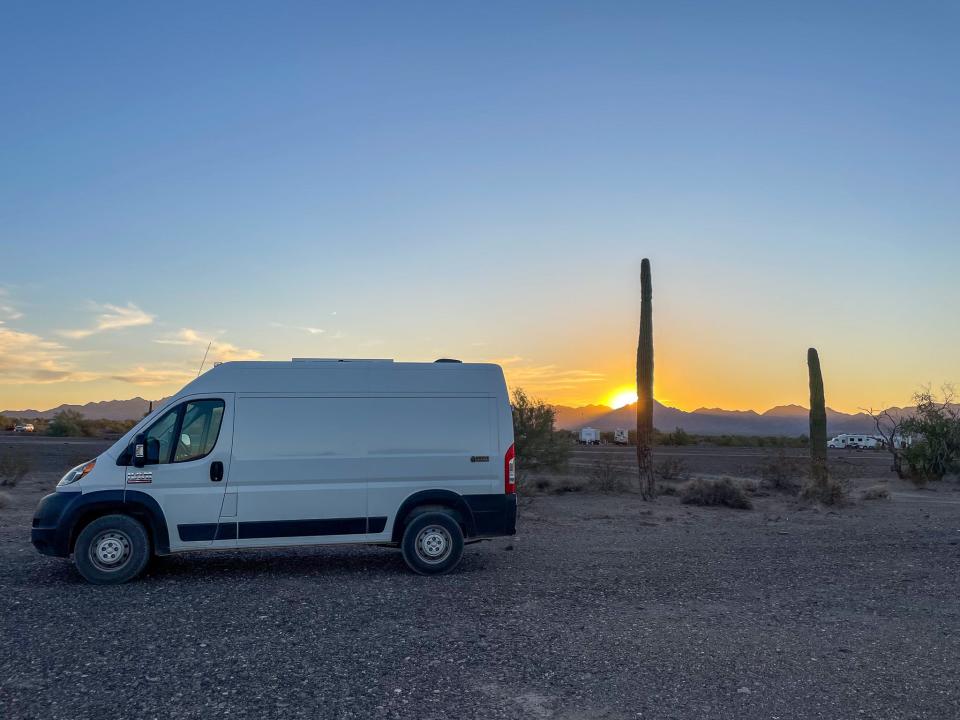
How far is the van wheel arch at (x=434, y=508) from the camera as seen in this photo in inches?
421

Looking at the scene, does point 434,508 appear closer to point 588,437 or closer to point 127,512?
point 127,512

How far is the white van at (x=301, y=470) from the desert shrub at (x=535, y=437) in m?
13.6

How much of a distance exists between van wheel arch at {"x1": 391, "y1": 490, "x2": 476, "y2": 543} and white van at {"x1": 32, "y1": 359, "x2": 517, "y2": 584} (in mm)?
16

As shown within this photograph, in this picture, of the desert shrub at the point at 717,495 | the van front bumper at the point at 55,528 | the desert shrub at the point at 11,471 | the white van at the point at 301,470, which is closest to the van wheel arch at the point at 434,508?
the white van at the point at 301,470

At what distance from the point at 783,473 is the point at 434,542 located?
17926 mm

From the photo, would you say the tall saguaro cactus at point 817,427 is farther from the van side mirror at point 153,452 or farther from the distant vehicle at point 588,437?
the distant vehicle at point 588,437

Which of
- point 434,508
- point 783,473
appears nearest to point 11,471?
point 434,508

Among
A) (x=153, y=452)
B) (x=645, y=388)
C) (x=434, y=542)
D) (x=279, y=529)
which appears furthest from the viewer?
(x=645, y=388)

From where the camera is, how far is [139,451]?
397 inches

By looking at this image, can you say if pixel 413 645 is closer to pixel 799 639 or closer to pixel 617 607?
pixel 617 607

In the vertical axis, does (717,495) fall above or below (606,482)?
below

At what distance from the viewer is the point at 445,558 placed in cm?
1073

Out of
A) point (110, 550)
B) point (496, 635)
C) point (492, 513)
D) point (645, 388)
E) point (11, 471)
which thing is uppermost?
point (645, 388)

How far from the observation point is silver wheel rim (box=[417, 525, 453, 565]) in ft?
35.1
